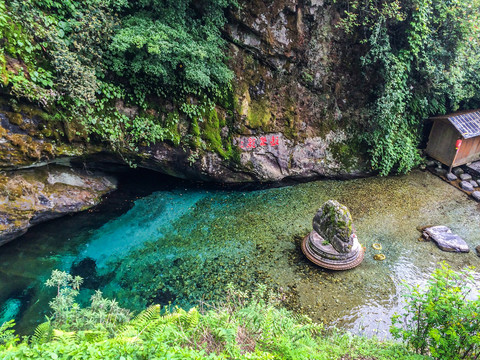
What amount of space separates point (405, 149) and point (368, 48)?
464 cm

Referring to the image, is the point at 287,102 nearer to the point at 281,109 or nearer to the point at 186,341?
the point at 281,109

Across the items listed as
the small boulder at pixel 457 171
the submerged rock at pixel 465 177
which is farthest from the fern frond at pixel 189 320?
the small boulder at pixel 457 171

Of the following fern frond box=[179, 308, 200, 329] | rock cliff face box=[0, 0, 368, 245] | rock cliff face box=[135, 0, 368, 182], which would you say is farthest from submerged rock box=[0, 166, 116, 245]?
fern frond box=[179, 308, 200, 329]

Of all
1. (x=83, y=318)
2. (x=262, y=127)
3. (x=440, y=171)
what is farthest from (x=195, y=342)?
(x=440, y=171)

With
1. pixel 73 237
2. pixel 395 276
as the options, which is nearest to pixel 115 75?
pixel 73 237

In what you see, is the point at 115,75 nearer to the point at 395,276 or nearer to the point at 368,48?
the point at 368,48

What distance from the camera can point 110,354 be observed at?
3.07m

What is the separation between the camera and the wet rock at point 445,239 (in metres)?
8.60

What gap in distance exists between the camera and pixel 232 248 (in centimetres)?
863

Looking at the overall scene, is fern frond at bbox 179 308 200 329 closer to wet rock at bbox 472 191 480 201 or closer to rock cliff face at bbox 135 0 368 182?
rock cliff face at bbox 135 0 368 182

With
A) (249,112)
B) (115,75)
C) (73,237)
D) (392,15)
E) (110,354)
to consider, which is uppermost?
(392,15)

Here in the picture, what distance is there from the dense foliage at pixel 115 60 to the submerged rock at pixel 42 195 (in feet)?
6.96

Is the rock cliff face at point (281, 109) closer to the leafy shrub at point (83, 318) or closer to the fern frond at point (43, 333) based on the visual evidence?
the leafy shrub at point (83, 318)

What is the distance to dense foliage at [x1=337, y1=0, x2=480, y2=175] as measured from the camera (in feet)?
34.2
